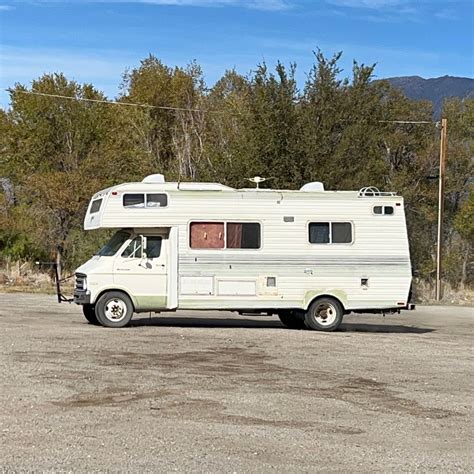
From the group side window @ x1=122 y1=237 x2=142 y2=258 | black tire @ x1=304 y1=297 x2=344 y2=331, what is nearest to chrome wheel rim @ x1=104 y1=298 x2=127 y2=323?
side window @ x1=122 y1=237 x2=142 y2=258

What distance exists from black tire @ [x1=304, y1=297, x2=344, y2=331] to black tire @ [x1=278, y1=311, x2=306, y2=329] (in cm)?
44

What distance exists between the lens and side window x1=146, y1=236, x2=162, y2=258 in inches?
739

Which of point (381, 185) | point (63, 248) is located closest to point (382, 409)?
point (381, 185)

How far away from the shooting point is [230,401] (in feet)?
33.3

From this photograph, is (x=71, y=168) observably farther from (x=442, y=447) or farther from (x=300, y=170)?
(x=442, y=447)

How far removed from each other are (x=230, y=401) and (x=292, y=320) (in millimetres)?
10188

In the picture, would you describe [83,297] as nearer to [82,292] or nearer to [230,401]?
[82,292]

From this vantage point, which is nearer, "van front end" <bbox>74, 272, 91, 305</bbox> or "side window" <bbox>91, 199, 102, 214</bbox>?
"van front end" <bbox>74, 272, 91, 305</bbox>

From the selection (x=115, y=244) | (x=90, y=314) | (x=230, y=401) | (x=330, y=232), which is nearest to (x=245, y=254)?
(x=330, y=232)

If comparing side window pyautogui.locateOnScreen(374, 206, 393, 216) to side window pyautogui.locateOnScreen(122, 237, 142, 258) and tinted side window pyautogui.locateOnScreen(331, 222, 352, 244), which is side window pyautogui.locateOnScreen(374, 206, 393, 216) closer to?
tinted side window pyautogui.locateOnScreen(331, 222, 352, 244)

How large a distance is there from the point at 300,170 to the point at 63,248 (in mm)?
12543

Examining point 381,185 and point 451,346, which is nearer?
point 451,346

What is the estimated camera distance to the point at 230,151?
33.3 meters

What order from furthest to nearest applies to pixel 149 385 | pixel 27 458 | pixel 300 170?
1. pixel 300 170
2. pixel 149 385
3. pixel 27 458
